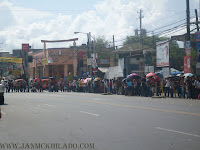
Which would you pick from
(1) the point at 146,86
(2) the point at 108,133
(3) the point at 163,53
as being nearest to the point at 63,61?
(3) the point at 163,53

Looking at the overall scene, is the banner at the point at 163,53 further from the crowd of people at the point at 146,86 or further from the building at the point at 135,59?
the building at the point at 135,59

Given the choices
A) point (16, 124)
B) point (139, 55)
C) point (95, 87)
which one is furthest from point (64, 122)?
point (139, 55)

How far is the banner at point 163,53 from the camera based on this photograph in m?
40.6

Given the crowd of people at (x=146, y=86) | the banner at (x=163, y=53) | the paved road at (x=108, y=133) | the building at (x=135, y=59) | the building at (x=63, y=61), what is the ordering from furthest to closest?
the building at (x=63, y=61), the building at (x=135, y=59), the banner at (x=163, y=53), the crowd of people at (x=146, y=86), the paved road at (x=108, y=133)

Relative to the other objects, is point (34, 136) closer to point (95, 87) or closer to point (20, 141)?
point (20, 141)

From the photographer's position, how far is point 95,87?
138 feet

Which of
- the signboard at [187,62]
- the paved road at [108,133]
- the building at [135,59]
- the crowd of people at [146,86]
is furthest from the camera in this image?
the building at [135,59]

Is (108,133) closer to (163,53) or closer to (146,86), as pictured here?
(146,86)

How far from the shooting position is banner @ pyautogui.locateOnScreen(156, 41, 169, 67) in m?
40.6

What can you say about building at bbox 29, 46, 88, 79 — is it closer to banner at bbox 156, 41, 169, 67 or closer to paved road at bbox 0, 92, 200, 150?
banner at bbox 156, 41, 169, 67

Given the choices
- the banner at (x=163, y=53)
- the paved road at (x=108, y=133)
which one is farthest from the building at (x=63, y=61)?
the paved road at (x=108, y=133)

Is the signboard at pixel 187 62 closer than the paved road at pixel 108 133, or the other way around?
the paved road at pixel 108 133

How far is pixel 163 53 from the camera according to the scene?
136ft

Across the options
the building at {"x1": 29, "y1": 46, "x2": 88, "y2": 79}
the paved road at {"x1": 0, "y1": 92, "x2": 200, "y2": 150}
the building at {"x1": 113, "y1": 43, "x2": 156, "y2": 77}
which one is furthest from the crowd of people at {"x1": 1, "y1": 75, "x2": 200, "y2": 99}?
the building at {"x1": 29, "y1": 46, "x2": 88, "y2": 79}
